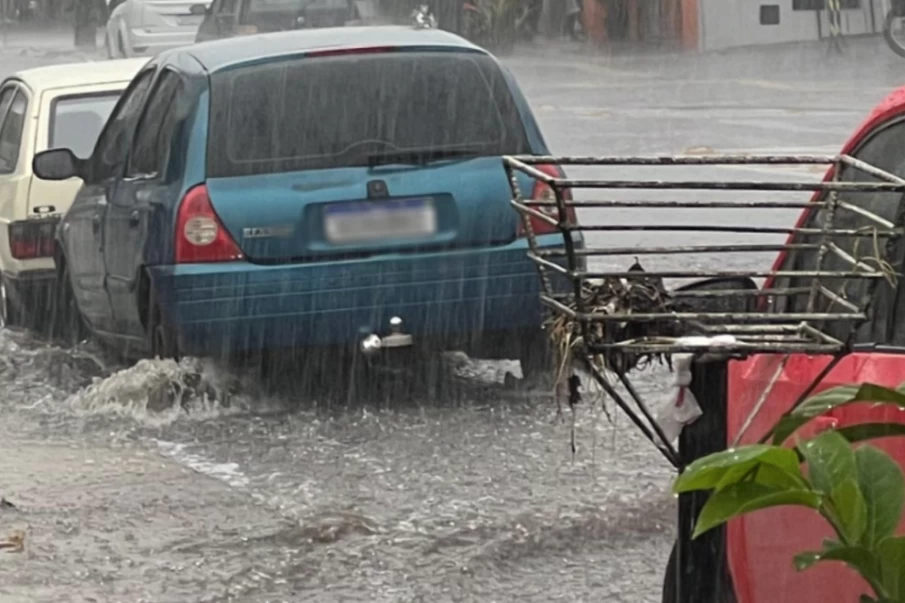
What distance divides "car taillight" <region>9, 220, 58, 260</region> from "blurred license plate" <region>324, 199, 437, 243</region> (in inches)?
122

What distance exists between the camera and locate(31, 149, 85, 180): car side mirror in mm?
9734

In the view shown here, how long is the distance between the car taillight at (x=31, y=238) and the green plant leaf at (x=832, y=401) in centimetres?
902

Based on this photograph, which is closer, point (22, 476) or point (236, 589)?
point (236, 589)

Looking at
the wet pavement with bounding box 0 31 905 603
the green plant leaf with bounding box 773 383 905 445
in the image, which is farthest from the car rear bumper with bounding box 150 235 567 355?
the green plant leaf with bounding box 773 383 905 445

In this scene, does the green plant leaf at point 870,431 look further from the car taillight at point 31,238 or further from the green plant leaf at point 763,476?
the car taillight at point 31,238

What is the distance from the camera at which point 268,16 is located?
2786cm

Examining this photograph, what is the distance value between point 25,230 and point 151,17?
20.8 m

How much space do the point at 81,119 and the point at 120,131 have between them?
2.04 metres

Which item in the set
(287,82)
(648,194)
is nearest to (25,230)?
(287,82)

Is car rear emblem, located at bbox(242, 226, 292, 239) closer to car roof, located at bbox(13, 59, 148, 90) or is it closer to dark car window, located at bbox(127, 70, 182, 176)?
dark car window, located at bbox(127, 70, 182, 176)

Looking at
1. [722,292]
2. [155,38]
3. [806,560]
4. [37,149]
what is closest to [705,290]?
[722,292]

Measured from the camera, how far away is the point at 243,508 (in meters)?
7.21

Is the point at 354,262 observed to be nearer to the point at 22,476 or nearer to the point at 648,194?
the point at 22,476

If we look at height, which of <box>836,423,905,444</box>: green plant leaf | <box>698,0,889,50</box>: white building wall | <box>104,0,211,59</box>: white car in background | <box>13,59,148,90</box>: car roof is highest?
<box>836,423,905,444</box>: green plant leaf
